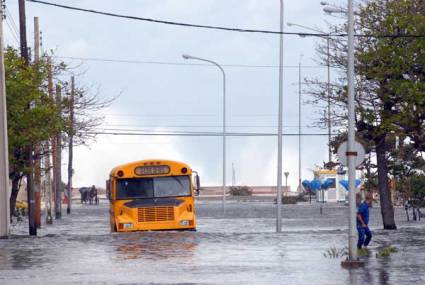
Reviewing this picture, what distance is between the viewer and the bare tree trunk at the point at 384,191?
43750 millimetres

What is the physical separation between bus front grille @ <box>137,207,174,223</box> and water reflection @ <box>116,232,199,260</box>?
87 cm

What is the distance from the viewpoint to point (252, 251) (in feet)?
98.0

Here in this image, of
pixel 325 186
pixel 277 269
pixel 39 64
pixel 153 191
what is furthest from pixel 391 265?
pixel 325 186

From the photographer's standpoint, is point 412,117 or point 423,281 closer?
point 423,281

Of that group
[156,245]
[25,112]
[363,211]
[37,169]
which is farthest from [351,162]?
[37,169]

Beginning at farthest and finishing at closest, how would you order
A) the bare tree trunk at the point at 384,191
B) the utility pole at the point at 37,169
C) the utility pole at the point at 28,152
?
the utility pole at the point at 37,169 < the bare tree trunk at the point at 384,191 < the utility pole at the point at 28,152

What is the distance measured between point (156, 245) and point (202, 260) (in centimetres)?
608

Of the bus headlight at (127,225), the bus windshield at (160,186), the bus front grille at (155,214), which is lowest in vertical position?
the bus headlight at (127,225)

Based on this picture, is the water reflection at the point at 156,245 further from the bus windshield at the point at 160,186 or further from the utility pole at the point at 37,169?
the utility pole at the point at 37,169

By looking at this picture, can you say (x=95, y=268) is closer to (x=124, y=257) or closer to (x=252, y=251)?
(x=124, y=257)

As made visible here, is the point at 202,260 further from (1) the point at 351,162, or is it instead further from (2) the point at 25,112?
(2) the point at 25,112

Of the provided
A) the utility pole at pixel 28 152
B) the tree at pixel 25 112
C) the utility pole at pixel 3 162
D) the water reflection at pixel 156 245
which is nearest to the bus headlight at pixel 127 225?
the water reflection at pixel 156 245

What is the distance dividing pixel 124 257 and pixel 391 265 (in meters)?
6.73

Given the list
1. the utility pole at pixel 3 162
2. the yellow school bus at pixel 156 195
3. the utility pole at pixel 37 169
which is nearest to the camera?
the utility pole at pixel 3 162
